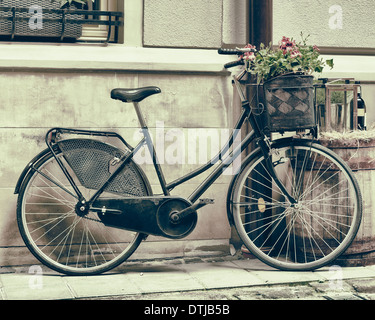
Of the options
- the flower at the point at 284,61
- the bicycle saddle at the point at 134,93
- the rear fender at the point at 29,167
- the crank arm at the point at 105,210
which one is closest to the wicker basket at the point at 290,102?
the flower at the point at 284,61

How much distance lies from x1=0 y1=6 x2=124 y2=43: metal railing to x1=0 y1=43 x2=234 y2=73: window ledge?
0.12m

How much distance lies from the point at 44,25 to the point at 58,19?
13cm

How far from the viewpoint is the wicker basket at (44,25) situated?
5566mm

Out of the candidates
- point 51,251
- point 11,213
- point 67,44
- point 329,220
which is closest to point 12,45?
point 67,44

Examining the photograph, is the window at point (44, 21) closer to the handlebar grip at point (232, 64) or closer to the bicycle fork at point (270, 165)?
the handlebar grip at point (232, 64)

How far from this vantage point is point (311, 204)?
532 centimetres

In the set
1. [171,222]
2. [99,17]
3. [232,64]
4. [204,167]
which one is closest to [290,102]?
[232,64]

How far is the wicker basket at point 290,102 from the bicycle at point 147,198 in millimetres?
189

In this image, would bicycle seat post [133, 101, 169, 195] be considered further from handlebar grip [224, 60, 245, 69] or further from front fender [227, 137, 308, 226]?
handlebar grip [224, 60, 245, 69]

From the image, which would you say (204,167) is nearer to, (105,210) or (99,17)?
(105,210)

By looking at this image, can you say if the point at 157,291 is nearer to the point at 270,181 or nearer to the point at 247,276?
the point at 247,276

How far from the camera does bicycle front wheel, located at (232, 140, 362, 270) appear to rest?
5203mm

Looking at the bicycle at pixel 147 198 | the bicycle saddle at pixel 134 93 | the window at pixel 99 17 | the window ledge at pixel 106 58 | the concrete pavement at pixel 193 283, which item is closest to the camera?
the concrete pavement at pixel 193 283

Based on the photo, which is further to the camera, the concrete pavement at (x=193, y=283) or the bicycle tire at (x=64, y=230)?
the bicycle tire at (x=64, y=230)
